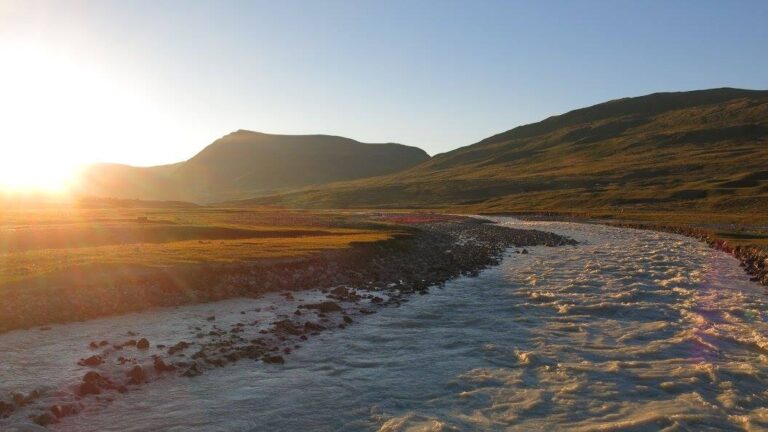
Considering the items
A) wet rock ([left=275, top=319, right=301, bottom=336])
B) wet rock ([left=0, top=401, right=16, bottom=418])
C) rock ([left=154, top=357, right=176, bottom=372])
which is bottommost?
wet rock ([left=275, top=319, right=301, bottom=336])

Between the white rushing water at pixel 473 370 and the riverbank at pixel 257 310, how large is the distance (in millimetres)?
643

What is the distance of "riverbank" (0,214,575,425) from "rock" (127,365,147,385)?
3 centimetres

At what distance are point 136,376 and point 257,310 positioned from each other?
10685mm

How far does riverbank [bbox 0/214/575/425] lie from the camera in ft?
57.4

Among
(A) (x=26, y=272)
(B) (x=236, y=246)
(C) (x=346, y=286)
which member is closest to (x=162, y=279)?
(A) (x=26, y=272)

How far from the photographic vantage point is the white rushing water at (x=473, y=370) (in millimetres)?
15547

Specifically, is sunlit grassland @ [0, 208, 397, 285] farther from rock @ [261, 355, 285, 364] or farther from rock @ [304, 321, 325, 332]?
rock @ [261, 355, 285, 364]

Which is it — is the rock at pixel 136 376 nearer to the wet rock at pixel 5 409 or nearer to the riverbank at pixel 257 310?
the riverbank at pixel 257 310

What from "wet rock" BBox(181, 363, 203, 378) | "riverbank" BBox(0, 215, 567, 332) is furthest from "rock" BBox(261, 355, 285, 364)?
"riverbank" BBox(0, 215, 567, 332)

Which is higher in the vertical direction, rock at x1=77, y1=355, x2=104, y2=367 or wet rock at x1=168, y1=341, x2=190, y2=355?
rock at x1=77, y1=355, x2=104, y2=367

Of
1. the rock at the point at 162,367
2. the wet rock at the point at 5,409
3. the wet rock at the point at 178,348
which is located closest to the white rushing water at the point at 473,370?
the wet rock at the point at 5,409

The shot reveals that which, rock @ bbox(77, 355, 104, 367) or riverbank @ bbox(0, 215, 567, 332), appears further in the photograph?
riverbank @ bbox(0, 215, 567, 332)

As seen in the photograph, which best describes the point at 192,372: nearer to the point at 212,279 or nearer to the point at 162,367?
the point at 162,367

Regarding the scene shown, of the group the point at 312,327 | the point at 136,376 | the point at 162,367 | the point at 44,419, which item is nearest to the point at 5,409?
the point at 44,419
